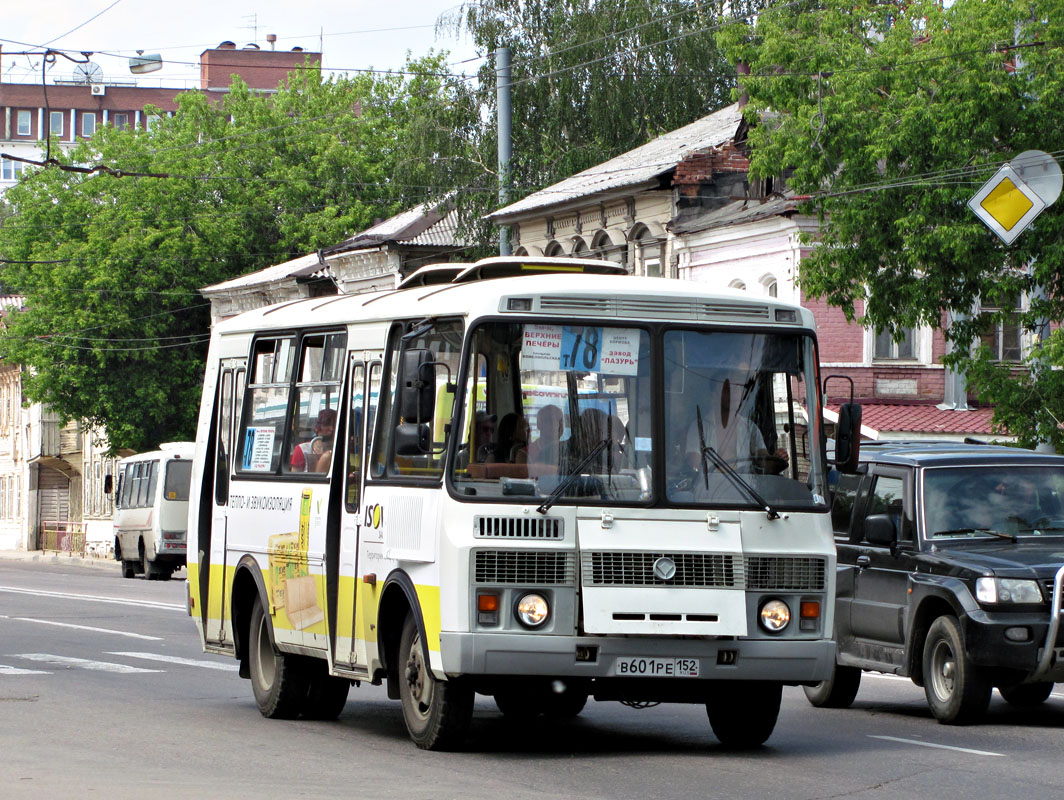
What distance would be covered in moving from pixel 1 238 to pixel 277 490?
55.4 m

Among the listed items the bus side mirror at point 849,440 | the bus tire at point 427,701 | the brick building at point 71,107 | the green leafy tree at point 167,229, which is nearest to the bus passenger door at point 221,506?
the bus tire at point 427,701

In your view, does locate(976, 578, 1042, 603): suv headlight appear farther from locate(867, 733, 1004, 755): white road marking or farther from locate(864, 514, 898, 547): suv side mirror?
locate(867, 733, 1004, 755): white road marking

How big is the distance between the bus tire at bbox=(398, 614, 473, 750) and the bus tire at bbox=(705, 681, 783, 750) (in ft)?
4.92

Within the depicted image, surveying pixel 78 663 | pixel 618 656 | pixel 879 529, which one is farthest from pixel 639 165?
pixel 618 656

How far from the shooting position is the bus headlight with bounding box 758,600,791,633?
11.0 meters

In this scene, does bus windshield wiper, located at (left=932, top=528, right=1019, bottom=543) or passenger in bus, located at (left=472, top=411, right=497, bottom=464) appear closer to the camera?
passenger in bus, located at (left=472, top=411, right=497, bottom=464)

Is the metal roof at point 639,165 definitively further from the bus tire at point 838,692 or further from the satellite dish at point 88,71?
the bus tire at point 838,692

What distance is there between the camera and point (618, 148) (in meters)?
51.9

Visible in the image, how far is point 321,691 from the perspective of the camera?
1364cm

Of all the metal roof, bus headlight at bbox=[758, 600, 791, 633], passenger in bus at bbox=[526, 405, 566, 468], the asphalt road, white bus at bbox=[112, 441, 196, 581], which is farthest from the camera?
white bus at bbox=[112, 441, 196, 581]

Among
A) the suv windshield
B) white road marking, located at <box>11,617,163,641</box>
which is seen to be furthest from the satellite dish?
the suv windshield

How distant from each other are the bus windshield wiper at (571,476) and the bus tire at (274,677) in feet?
11.3

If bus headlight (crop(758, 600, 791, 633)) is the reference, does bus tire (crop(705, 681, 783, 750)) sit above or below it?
below

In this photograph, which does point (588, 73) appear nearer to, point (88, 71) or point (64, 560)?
point (88, 71)
